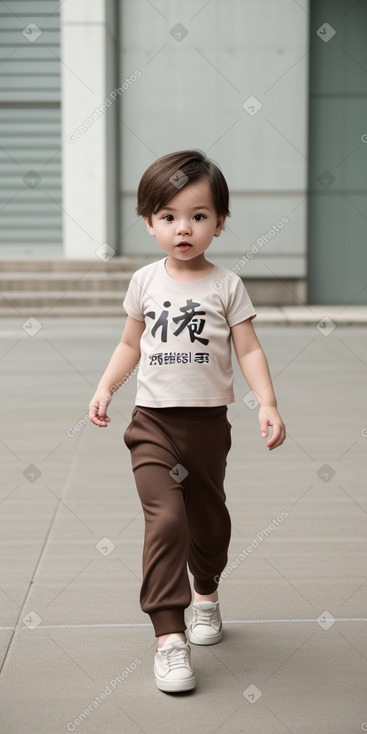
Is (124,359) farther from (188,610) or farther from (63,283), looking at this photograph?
(63,283)

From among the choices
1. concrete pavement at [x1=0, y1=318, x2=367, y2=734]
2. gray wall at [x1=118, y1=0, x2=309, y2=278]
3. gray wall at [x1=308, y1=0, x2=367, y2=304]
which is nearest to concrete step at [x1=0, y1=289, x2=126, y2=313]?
gray wall at [x1=118, y1=0, x2=309, y2=278]

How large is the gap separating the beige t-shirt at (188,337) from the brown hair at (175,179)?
206 millimetres

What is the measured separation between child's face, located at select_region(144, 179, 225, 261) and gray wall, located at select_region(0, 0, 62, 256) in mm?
14356

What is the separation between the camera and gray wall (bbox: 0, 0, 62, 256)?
1642 centimetres

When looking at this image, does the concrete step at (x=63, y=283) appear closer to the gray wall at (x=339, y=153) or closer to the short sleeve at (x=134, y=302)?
the gray wall at (x=339, y=153)

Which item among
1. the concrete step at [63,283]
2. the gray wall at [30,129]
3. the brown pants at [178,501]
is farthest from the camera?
the gray wall at [30,129]

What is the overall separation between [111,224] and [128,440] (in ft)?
42.4

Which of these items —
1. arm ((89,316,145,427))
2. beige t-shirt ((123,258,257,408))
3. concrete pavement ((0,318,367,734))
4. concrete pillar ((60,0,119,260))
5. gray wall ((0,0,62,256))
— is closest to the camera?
concrete pavement ((0,318,367,734))

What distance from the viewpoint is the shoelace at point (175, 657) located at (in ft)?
9.20

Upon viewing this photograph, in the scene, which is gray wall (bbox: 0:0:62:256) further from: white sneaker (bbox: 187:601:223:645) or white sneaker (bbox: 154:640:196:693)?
white sneaker (bbox: 154:640:196:693)

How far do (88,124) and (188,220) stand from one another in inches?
502

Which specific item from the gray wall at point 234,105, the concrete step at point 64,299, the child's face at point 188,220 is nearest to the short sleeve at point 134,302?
the child's face at point 188,220

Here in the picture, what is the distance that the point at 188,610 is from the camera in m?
3.46

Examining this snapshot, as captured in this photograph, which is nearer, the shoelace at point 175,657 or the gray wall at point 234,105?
the shoelace at point 175,657
